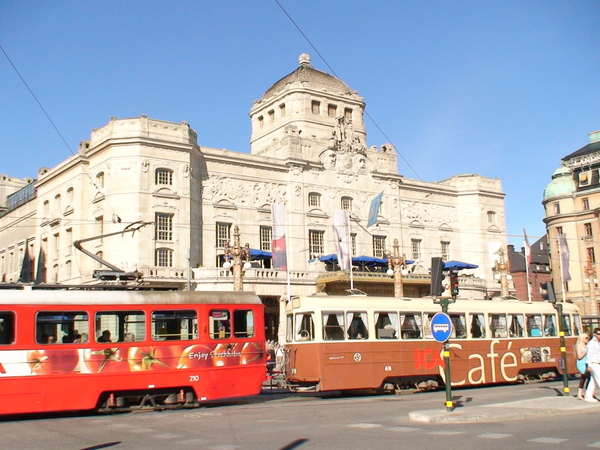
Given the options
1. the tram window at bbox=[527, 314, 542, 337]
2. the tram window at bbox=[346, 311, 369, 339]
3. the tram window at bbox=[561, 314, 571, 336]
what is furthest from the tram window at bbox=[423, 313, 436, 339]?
the tram window at bbox=[561, 314, 571, 336]

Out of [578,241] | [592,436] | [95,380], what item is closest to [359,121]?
[578,241]

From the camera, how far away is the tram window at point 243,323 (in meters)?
18.5

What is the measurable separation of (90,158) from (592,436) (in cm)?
3972

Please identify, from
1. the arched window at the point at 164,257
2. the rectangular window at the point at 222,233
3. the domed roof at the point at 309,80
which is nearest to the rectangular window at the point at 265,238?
the rectangular window at the point at 222,233

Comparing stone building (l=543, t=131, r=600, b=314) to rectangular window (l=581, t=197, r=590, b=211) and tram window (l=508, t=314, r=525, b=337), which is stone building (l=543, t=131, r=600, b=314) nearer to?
rectangular window (l=581, t=197, r=590, b=211)

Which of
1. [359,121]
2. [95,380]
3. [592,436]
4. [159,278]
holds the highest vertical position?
[359,121]

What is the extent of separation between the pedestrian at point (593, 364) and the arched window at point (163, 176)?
3172 centimetres

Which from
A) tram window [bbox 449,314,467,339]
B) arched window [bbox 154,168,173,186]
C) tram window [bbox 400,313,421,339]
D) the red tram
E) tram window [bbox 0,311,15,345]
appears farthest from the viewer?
arched window [bbox 154,168,173,186]

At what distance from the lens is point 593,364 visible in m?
15.9

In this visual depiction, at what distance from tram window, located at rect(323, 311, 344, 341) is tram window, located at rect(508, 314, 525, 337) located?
740 cm

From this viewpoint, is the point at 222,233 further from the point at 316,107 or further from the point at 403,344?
the point at 403,344

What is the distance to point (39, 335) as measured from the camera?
53.1ft

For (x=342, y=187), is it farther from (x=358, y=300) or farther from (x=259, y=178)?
(x=358, y=300)

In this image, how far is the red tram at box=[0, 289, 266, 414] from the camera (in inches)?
627
